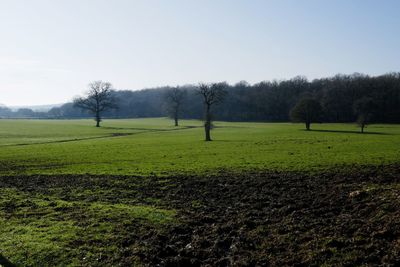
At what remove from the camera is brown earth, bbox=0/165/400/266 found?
11.3 metres

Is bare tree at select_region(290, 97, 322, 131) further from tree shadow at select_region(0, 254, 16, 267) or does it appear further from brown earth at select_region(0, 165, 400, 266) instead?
tree shadow at select_region(0, 254, 16, 267)

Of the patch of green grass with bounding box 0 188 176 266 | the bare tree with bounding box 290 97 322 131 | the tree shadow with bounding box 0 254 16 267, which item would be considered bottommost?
the tree shadow with bounding box 0 254 16 267

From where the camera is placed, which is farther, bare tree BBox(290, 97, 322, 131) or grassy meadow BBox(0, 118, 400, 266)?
bare tree BBox(290, 97, 322, 131)

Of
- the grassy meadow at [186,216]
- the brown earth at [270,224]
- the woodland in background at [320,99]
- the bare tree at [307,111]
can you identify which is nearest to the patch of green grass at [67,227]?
the grassy meadow at [186,216]

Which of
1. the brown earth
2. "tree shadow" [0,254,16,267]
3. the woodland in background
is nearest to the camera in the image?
the brown earth

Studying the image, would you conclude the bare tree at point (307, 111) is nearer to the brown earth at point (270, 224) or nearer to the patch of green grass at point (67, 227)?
the brown earth at point (270, 224)

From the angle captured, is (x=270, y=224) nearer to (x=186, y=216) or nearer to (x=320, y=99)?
(x=186, y=216)

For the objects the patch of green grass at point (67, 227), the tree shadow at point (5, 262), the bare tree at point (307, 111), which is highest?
the bare tree at point (307, 111)

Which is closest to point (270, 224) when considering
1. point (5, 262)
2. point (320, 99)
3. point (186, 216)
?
point (186, 216)

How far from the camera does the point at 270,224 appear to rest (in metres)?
14.4

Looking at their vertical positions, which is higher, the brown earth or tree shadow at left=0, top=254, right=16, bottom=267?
the brown earth

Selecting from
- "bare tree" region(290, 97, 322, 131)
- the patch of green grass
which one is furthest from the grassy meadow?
"bare tree" region(290, 97, 322, 131)

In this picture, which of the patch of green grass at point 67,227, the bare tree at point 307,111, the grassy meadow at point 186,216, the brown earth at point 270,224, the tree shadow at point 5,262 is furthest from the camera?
the bare tree at point 307,111

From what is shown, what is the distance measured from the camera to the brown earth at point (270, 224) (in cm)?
1134
